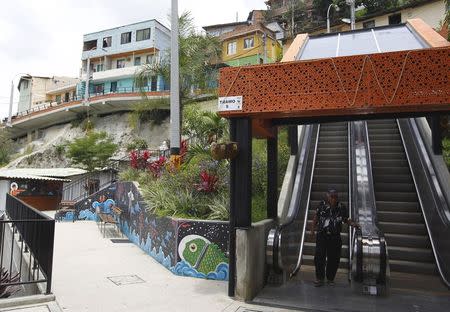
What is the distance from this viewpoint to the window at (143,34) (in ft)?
144

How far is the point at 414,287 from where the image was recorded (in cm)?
648

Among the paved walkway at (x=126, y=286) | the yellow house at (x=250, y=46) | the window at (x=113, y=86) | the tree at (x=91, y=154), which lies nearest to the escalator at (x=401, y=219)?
the paved walkway at (x=126, y=286)

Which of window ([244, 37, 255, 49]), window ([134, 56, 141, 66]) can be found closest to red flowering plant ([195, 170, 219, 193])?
window ([244, 37, 255, 49])

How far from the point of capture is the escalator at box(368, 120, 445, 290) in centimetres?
703

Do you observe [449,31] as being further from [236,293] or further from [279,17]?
[279,17]

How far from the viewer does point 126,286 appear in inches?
260

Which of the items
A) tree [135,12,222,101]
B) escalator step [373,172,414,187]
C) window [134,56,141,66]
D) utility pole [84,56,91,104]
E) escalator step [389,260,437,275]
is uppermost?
window [134,56,141,66]

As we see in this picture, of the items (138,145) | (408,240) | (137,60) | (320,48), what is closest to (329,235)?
(408,240)

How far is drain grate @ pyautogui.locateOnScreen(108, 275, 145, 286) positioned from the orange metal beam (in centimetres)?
347

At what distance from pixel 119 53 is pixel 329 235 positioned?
44307mm

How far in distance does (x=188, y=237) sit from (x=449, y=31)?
11.8 m

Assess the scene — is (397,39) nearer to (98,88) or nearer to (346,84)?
(346,84)

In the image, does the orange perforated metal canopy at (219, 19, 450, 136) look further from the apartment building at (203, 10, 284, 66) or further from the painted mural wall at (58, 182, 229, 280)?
the apartment building at (203, 10, 284, 66)

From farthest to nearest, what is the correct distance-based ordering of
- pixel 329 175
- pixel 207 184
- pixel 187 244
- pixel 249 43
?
pixel 249 43
pixel 329 175
pixel 207 184
pixel 187 244
